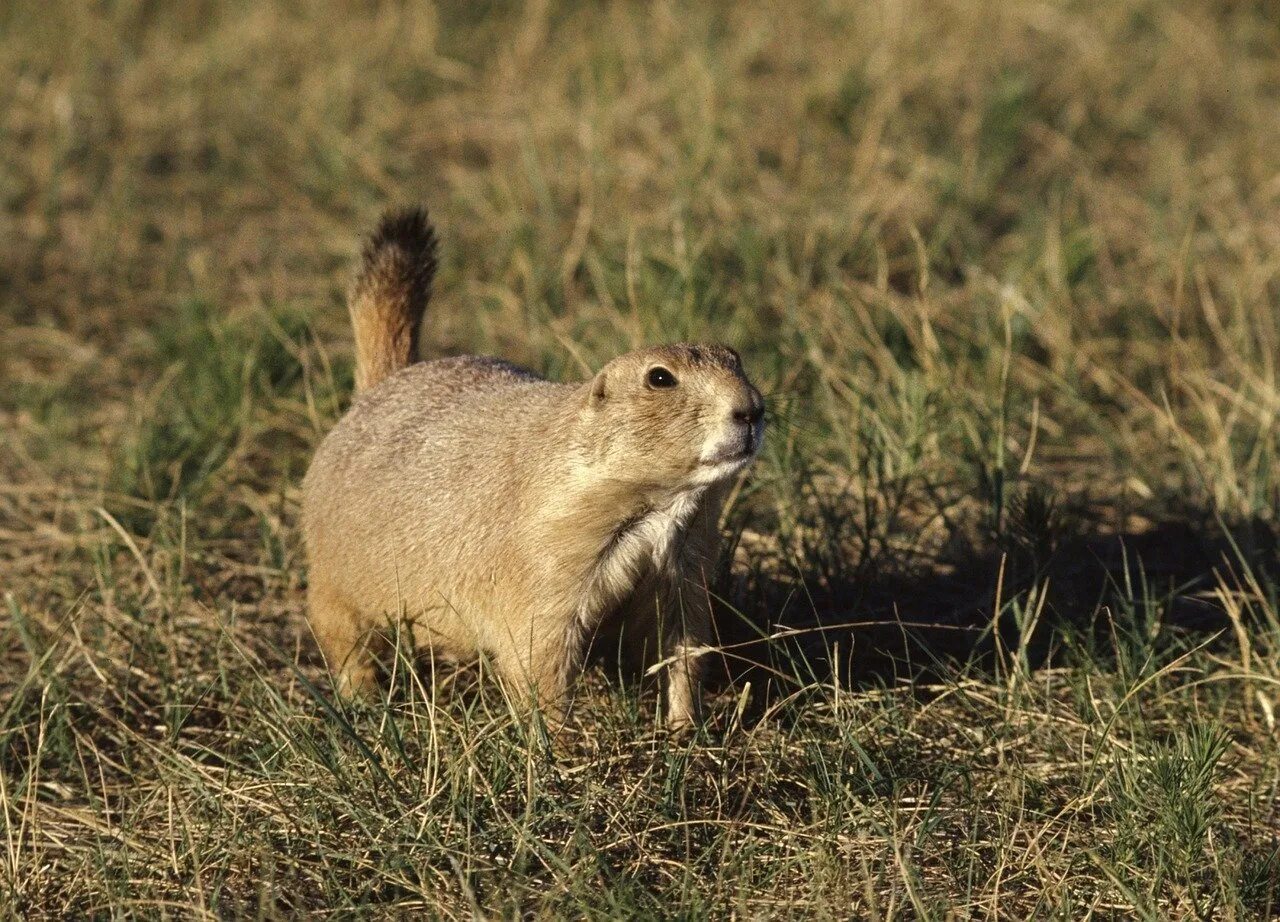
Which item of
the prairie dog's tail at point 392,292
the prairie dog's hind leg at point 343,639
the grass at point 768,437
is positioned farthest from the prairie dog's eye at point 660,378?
the prairie dog's tail at point 392,292

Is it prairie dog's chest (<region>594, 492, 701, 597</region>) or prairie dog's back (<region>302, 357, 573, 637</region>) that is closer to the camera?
prairie dog's chest (<region>594, 492, 701, 597</region>)

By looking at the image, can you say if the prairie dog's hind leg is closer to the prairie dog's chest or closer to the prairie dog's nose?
the prairie dog's chest

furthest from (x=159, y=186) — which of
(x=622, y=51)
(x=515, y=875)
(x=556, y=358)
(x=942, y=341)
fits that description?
(x=515, y=875)

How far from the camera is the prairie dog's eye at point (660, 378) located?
137 inches

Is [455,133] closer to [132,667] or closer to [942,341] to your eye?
[942,341]

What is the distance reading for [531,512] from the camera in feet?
12.2

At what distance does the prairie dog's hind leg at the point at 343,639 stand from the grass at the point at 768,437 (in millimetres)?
113

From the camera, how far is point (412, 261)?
4.55 meters

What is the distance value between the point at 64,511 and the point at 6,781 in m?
1.69

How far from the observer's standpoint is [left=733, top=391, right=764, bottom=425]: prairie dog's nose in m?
3.37

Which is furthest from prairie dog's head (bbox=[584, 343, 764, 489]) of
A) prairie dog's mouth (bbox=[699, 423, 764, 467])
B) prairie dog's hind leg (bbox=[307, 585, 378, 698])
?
prairie dog's hind leg (bbox=[307, 585, 378, 698])

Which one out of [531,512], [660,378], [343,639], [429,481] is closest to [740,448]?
[660,378]

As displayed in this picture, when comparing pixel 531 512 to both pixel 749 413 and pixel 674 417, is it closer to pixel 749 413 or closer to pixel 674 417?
pixel 674 417

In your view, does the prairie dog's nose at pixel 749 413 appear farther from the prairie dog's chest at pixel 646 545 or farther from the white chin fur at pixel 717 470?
the prairie dog's chest at pixel 646 545
